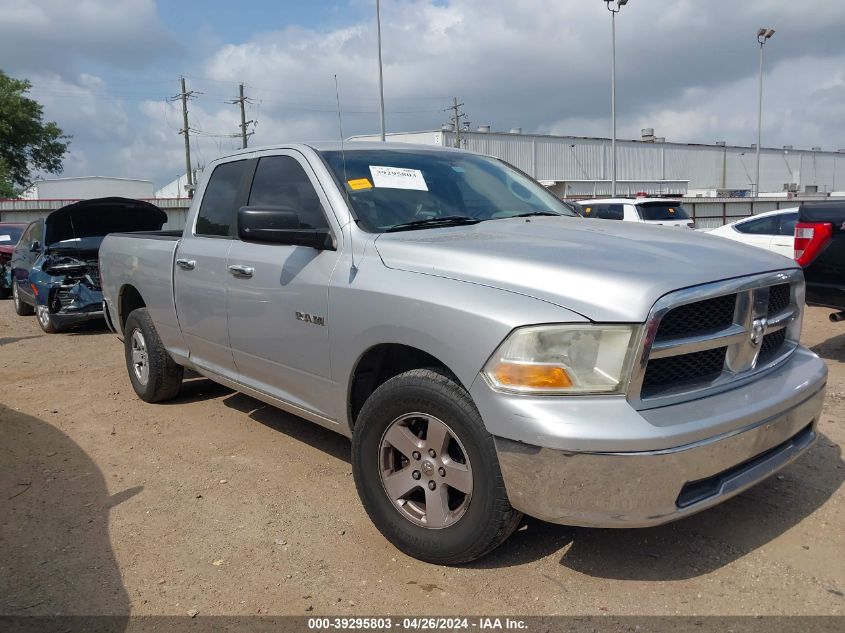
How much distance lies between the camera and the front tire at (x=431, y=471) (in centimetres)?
271

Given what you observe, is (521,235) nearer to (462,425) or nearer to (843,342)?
(462,425)

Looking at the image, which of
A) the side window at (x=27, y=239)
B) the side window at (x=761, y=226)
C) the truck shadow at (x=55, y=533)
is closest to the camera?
the truck shadow at (x=55, y=533)

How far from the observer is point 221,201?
4.62 metres

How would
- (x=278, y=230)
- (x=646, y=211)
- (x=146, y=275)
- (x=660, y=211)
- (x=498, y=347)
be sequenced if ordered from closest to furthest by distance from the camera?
(x=498, y=347) < (x=278, y=230) < (x=146, y=275) < (x=646, y=211) < (x=660, y=211)

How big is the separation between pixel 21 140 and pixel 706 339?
174 ft

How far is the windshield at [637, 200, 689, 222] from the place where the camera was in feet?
52.2

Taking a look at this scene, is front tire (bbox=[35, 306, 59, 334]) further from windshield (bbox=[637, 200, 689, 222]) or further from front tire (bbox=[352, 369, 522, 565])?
windshield (bbox=[637, 200, 689, 222])

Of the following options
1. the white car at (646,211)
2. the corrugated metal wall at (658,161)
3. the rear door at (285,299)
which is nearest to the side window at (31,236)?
the rear door at (285,299)

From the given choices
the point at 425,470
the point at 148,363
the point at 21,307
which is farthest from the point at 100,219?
the point at 425,470

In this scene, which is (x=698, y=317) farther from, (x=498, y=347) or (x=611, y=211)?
(x=611, y=211)

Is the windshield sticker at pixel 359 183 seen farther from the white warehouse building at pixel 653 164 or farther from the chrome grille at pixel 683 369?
the white warehouse building at pixel 653 164

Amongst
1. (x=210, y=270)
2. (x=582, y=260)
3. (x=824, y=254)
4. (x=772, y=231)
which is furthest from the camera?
(x=772, y=231)

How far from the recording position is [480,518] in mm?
2758

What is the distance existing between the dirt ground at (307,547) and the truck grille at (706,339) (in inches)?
33.3
